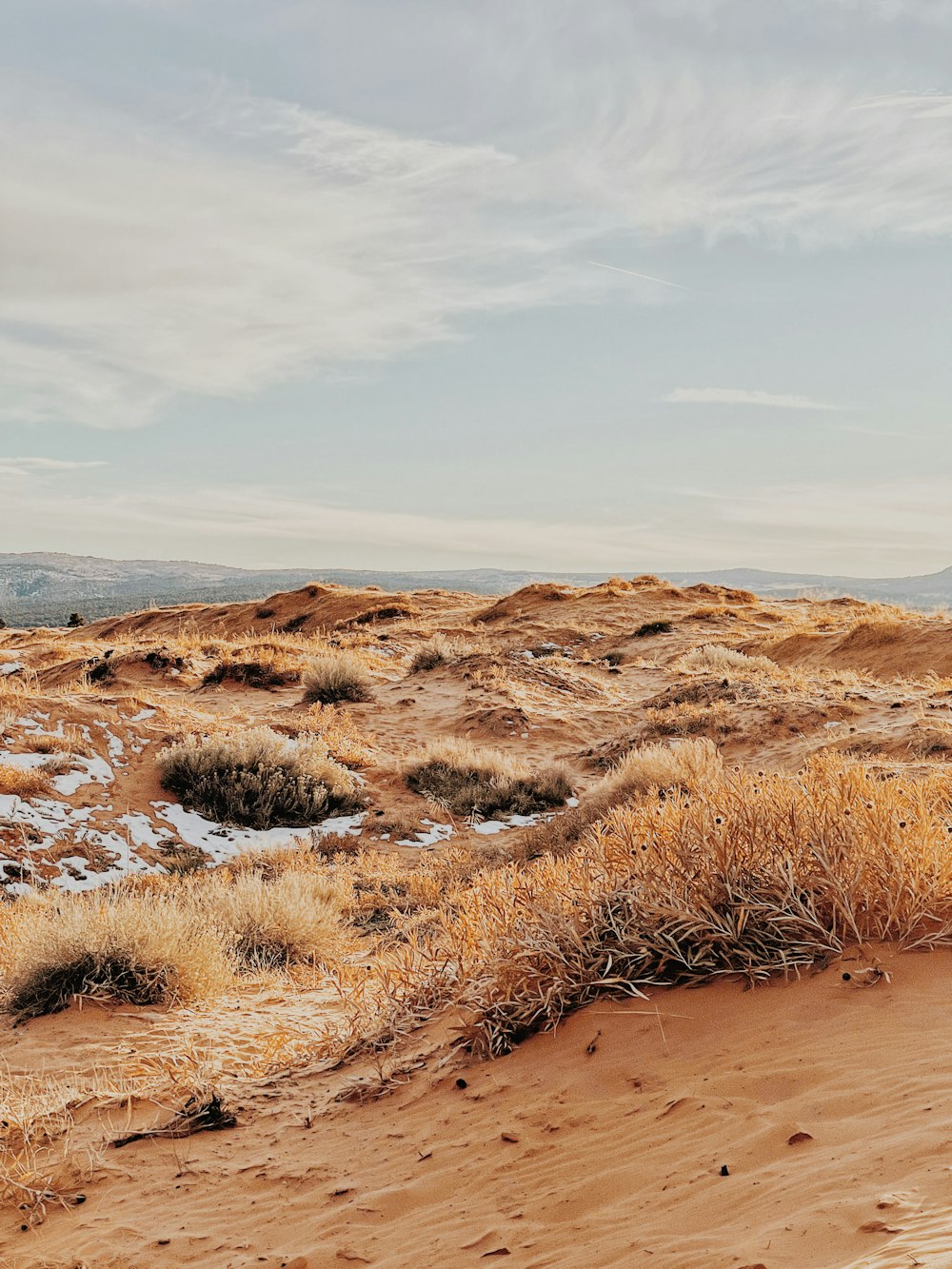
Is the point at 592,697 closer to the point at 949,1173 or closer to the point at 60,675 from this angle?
the point at 60,675

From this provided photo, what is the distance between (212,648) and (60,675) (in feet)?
12.5

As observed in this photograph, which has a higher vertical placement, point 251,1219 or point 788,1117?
point 788,1117

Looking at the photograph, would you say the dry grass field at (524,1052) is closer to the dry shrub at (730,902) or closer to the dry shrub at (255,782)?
the dry shrub at (730,902)

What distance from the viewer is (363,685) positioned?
1897 centimetres

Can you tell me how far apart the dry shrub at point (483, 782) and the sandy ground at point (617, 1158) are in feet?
28.6

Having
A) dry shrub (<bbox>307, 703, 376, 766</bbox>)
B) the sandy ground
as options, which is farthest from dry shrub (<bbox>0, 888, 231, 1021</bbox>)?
dry shrub (<bbox>307, 703, 376, 766</bbox>)

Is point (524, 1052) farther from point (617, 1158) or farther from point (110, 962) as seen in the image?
point (110, 962)

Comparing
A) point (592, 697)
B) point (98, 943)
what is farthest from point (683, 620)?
point (98, 943)

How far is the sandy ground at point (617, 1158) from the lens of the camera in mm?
2584

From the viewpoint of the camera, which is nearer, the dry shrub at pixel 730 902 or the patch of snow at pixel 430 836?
the dry shrub at pixel 730 902

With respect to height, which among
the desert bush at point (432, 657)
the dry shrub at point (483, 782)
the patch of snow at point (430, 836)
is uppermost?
the desert bush at point (432, 657)

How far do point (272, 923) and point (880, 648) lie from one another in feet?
62.6

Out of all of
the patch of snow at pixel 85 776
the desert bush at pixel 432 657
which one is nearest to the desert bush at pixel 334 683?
the desert bush at pixel 432 657

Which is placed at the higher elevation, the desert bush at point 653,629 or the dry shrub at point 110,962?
the desert bush at point 653,629
